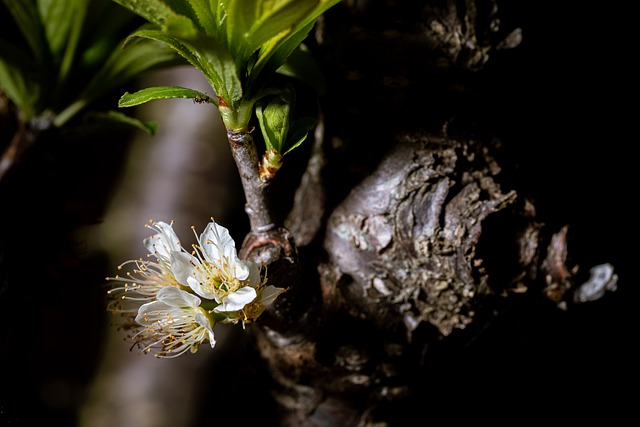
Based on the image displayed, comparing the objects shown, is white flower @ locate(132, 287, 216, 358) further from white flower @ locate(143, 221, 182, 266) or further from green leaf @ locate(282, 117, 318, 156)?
green leaf @ locate(282, 117, 318, 156)

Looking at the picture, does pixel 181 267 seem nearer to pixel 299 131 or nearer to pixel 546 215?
pixel 299 131

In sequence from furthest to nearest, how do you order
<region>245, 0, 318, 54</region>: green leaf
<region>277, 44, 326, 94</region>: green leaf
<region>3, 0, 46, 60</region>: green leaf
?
<region>3, 0, 46, 60</region>: green leaf, <region>277, 44, 326, 94</region>: green leaf, <region>245, 0, 318, 54</region>: green leaf

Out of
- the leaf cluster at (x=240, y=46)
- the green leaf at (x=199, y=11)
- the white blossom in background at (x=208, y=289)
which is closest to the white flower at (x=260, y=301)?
the white blossom in background at (x=208, y=289)

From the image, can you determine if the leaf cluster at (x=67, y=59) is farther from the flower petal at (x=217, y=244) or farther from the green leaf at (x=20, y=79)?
the flower petal at (x=217, y=244)

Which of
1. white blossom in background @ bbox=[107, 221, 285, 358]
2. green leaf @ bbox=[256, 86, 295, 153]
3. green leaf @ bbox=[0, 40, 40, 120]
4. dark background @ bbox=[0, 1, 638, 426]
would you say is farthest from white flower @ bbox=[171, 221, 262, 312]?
green leaf @ bbox=[0, 40, 40, 120]

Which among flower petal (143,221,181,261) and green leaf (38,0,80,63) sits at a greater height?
green leaf (38,0,80,63)

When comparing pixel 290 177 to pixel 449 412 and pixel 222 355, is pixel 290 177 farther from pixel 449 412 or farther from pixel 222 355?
pixel 222 355

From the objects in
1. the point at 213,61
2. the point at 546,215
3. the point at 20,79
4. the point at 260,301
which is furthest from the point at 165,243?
the point at 546,215

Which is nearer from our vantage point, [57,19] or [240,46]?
[240,46]

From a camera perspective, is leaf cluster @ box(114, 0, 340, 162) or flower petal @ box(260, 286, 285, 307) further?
flower petal @ box(260, 286, 285, 307)
